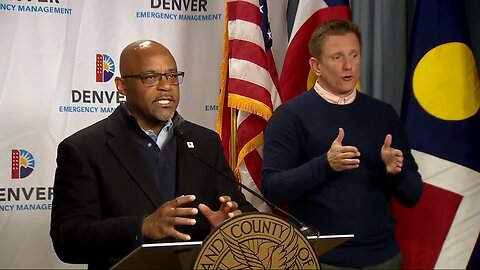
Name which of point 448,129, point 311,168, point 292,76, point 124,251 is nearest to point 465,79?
point 448,129

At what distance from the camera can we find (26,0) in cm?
303

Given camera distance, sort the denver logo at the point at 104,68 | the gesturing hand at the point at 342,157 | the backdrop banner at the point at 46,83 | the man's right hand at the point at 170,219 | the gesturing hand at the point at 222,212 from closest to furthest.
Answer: the man's right hand at the point at 170,219, the gesturing hand at the point at 222,212, the gesturing hand at the point at 342,157, the backdrop banner at the point at 46,83, the denver logo at the point at 104,68

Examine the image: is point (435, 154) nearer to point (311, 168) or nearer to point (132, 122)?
point (311, 168)

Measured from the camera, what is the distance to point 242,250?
1387 mm

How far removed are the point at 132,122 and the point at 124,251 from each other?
1.53 ft

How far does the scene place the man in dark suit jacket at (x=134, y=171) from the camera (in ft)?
6.10

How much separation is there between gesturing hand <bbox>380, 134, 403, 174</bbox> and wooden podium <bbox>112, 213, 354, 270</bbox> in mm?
1035

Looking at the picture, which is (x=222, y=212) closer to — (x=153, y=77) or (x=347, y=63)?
(x=153, y=77)

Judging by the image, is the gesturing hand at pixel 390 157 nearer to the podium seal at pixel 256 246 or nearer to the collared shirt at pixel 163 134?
the collared shirt at pixel 163 134

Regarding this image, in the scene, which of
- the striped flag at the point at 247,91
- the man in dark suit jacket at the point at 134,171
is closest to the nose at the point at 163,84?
the man in dark suit jacket at the point at 134,171

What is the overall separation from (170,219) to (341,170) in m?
0.99

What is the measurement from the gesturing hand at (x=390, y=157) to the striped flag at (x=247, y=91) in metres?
0.72

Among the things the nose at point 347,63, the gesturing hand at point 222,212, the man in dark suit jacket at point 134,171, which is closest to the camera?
the gesturing hand at point 222,212

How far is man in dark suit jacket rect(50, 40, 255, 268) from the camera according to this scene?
1.86 metres
